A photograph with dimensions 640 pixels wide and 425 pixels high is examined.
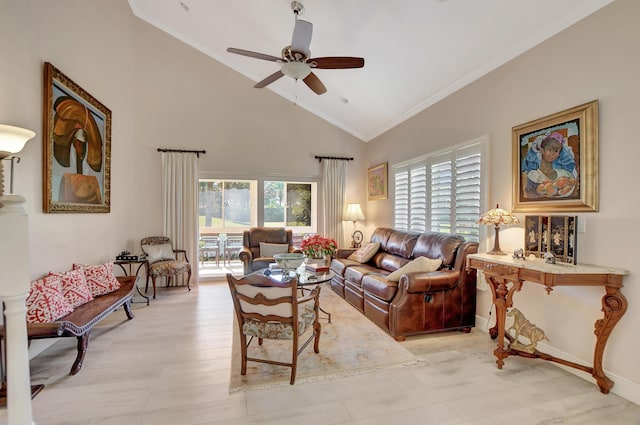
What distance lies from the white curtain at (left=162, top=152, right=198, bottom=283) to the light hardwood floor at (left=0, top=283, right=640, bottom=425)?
253 centimetres

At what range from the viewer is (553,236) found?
8.56 ft

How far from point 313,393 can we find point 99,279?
2.91 meters

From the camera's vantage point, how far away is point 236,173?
5.89 meters

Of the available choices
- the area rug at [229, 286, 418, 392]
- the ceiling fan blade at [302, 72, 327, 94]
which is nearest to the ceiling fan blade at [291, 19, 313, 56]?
the ceiling fan blade at [302, 72, 327, 94]

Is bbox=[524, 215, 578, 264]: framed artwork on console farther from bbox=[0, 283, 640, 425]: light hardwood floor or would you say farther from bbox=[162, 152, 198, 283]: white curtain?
bbox=[162, 152, 198, 283]: white curtain

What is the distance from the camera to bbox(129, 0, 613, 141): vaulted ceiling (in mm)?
2764

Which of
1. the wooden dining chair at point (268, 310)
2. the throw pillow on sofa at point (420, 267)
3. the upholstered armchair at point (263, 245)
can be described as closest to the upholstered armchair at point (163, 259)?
the upholstered armchair at point (263, 245)

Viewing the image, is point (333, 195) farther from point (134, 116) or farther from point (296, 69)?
point (134, 116)

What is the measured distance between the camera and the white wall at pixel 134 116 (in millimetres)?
2779

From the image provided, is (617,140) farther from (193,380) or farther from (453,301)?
(193,380)

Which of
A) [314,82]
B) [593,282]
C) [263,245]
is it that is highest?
[314,82]

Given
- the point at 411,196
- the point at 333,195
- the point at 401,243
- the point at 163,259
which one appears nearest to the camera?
the point at 401,243

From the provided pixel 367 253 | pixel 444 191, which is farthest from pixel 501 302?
pixel 367 253

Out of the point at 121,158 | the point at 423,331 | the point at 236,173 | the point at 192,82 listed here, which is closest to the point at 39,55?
the point at 121,158
